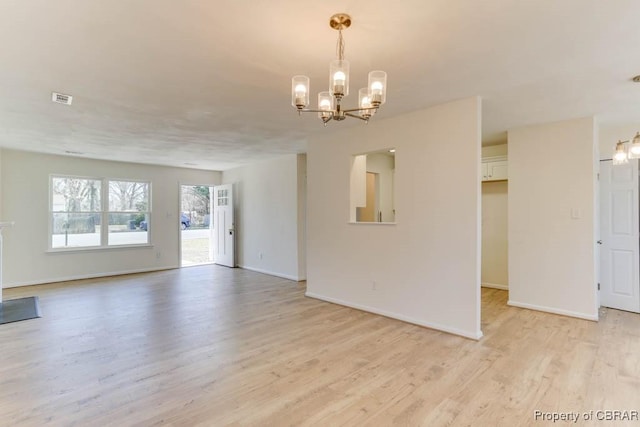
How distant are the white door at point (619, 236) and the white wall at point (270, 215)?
4.77m

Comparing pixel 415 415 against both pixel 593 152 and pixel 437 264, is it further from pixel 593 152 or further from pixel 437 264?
pixel 593 152

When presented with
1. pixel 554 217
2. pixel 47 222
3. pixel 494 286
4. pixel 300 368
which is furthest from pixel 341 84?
pixel 47 222

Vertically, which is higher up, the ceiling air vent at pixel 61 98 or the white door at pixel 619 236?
the ceiling air vent at pixel 61 98

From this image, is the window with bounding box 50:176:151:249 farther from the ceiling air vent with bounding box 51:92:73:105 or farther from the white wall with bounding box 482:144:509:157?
the white wall with bounding box 482:144:509:157

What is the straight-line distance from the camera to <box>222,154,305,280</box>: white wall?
6625mm

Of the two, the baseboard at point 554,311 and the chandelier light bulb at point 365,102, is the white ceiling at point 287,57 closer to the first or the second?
the chandelier light bulb at point 365,102

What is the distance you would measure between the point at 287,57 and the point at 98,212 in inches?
254

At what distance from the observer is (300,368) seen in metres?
2.80

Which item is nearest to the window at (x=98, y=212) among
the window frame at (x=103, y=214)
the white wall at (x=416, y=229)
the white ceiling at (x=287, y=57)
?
the window frame at (x=103, y=214)

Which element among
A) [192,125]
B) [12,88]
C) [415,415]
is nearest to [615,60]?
[415,415]

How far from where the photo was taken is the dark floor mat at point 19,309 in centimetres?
412

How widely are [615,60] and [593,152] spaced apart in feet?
6.15

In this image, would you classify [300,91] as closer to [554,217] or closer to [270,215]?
[554,217]

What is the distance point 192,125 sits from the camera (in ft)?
14.4
